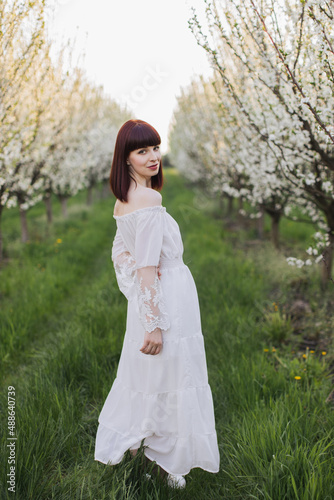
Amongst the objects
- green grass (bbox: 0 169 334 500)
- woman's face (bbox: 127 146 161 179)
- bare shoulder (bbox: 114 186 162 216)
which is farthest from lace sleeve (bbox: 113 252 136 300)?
green grass (bbox: 0 169 334 500)

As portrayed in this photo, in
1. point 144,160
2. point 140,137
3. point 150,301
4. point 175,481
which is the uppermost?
point 140,137

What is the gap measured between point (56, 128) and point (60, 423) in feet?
26.4

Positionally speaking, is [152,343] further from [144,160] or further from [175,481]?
[144,160]

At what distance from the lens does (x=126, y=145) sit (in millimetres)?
2080

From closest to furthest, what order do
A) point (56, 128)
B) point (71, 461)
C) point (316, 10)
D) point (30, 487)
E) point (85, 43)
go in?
point (30, 487)
point (71, 461)
point (316, 10)
point (85, 43)
point (56, 128)

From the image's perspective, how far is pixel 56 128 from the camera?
9078 millimetres

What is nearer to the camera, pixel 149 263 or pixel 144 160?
pixel 149 263

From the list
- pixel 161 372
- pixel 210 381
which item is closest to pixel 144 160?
pixel 161 372

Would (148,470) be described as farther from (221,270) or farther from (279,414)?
(221,270)

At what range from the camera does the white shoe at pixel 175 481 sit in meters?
2.12

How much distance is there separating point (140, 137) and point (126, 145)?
3.6 inches

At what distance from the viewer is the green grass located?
2.01 metres

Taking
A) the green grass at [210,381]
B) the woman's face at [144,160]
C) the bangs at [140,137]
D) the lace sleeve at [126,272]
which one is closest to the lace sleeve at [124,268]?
the lace sleeve at [126,272]

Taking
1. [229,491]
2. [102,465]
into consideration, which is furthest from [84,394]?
[229,491]
